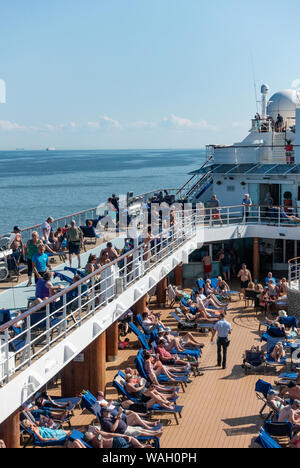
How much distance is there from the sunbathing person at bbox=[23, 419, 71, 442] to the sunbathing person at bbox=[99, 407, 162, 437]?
701 mm

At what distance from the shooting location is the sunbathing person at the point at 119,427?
416 inches

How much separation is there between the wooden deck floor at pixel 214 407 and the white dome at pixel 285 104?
60.1 ft

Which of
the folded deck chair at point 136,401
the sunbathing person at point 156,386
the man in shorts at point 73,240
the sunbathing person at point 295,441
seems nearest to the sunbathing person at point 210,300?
the man in shorts at point 73,240

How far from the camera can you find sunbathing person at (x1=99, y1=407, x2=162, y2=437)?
1055cm

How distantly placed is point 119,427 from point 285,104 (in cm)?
2533

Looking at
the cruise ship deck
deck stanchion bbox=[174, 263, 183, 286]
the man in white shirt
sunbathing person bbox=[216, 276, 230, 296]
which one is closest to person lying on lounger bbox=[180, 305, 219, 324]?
the cruise ship deck

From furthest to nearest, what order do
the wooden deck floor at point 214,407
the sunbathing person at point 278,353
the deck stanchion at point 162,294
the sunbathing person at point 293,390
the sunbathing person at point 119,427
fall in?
the deck stanchion at point 162,294 → the sunbathing person at point 278,353 → the sunbathing person at point 293,390 → the wooden deck floor at point 214,407 → the sunbathing person at point 119,427

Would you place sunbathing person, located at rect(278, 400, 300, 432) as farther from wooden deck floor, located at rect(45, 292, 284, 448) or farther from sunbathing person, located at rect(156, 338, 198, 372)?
sunbathing person, located at rect(156, 338, 198, 372)

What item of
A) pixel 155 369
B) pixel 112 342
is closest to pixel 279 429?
pixel 155 369

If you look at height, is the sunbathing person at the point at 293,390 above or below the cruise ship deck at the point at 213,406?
above

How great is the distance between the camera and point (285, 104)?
3269cm

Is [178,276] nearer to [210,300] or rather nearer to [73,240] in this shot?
[210,300]

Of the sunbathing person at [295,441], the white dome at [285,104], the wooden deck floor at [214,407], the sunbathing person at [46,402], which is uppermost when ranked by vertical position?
the white dome at [285,104]

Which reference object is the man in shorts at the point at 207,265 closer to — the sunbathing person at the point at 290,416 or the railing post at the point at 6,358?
the sunbathing person at the point at 290,416
